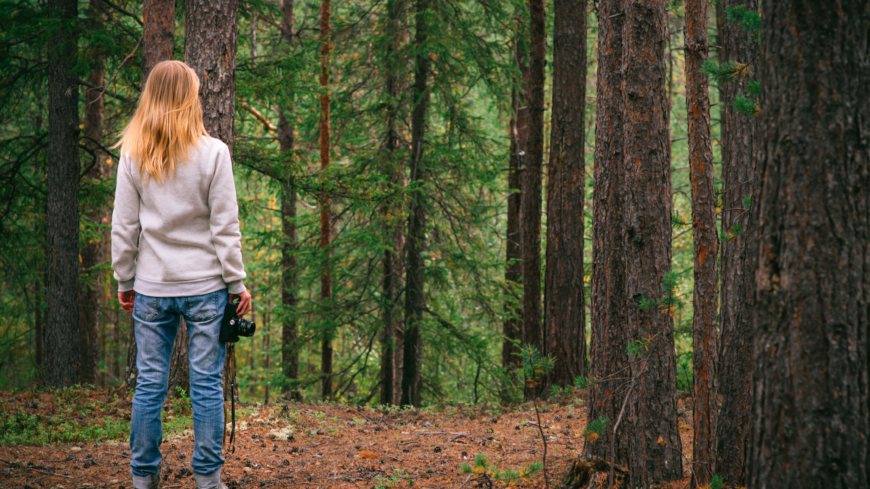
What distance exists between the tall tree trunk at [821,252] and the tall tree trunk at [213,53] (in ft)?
17.1

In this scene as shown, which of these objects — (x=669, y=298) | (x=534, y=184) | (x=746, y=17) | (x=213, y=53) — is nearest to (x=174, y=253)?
(x=669, y=298)

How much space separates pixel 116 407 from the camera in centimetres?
637

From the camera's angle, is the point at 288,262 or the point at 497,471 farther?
the point at 288,262

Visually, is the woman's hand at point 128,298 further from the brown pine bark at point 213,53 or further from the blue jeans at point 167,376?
the brown pine bark at point 213,53

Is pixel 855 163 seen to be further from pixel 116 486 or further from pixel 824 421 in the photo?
pixel 116 486

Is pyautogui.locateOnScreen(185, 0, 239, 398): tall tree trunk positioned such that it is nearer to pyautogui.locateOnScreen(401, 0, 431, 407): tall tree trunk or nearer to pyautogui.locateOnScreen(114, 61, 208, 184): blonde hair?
pyautogui.locateOnScreen(114, 61, 208, 184): blonde hair

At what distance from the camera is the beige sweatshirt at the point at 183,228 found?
3180 millimetres

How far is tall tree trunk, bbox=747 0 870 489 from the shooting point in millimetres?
1896

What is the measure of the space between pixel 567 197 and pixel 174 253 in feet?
20.5

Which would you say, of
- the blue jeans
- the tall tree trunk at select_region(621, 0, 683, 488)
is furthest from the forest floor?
the blue jeans

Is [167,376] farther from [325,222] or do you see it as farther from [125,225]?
[325,222]

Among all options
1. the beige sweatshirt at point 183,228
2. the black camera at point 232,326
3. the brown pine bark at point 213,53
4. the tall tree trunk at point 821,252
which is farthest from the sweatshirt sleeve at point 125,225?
the tall tree trunk at point 821,252

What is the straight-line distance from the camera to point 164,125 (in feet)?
10.6

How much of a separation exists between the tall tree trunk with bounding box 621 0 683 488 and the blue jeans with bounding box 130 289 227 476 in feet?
8.53
